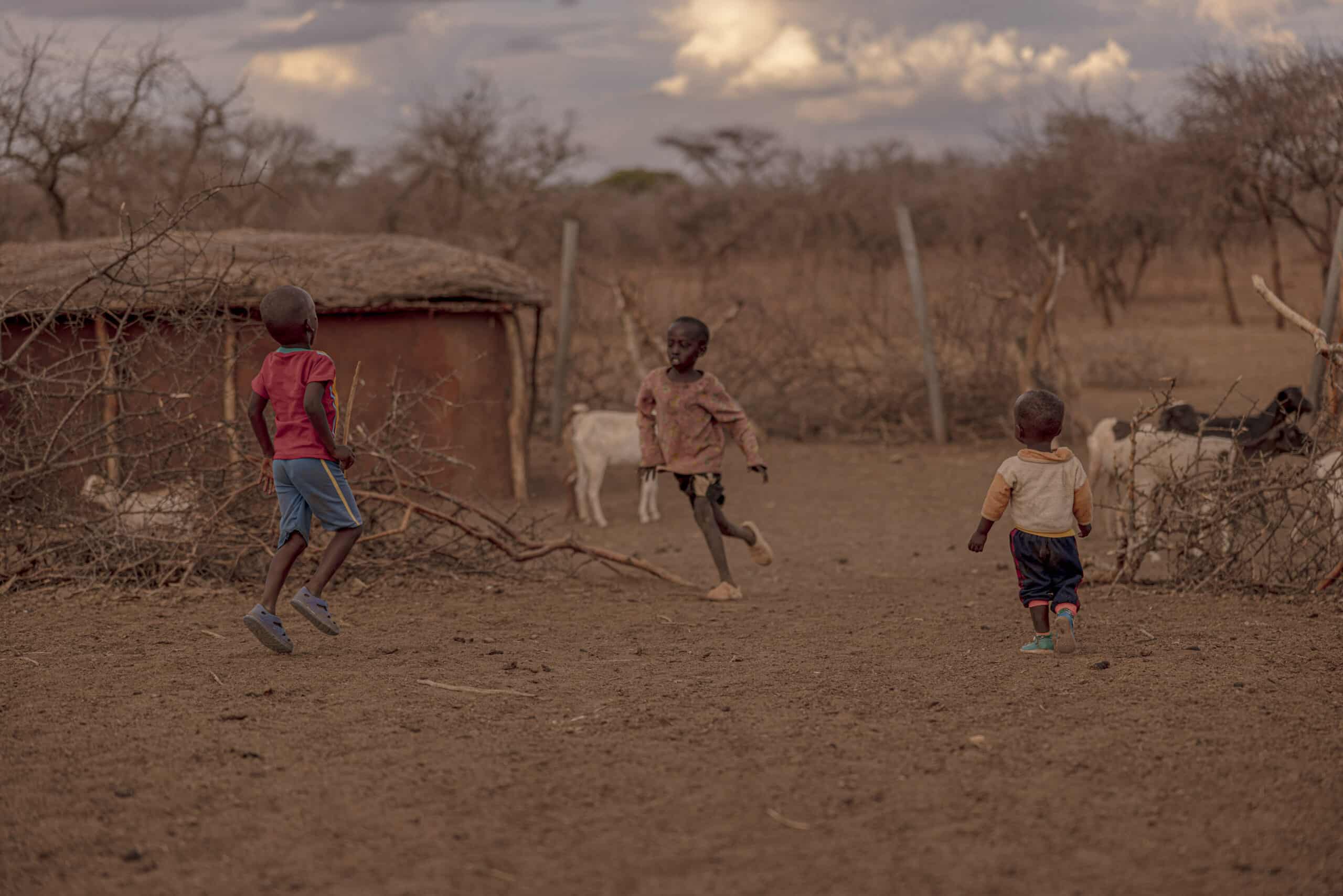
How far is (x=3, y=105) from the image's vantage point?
535 inches

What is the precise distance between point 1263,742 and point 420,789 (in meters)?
2.28

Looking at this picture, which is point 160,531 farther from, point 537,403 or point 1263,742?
point 537,403

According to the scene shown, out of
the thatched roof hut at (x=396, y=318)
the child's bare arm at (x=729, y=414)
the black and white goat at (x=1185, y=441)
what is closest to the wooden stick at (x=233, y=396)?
the thatched roof hut at (x=396, y=318)

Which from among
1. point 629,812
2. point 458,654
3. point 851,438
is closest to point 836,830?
point 629,812

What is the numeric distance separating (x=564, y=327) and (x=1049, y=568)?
843 cm

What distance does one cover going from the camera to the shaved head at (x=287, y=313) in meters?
4.37

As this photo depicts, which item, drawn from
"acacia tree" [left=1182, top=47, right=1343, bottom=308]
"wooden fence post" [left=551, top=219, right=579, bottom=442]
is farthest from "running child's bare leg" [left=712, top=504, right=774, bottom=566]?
"acacia tree" [left=1182, top=47, right=1343, bottom=308]

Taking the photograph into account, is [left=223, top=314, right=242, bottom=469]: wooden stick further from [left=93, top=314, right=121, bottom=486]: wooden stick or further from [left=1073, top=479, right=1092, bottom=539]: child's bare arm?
[left=1073, top=479, right=1092, bottom=539]: child's bare arm

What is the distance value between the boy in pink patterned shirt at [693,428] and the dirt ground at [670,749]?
21.4 inches

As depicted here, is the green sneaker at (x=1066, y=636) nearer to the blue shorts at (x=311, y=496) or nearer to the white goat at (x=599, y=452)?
the blue shorts at (x=311, y=496)

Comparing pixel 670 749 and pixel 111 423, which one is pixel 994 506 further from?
pixel 111 423

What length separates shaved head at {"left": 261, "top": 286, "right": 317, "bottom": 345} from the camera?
4.37 meters

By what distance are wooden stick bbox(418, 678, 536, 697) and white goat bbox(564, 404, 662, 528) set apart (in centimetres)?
566

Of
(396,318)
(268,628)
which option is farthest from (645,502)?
(268,628)
